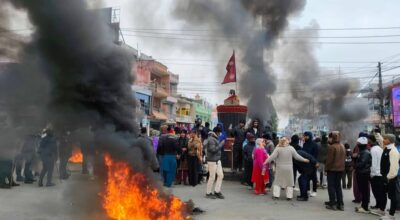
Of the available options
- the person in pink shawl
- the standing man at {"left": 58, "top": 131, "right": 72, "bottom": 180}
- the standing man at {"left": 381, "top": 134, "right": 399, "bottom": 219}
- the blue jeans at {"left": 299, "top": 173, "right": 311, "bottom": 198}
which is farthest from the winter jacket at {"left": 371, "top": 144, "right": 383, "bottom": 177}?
the standing man at {"left": 58, "top": 131, "right": 72, "bottom": 180}

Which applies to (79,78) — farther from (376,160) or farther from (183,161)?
(183,161)

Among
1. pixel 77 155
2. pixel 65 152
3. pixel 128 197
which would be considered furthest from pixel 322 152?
pixel 77 155

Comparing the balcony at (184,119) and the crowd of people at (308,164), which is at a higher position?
the balcony at (184,119)

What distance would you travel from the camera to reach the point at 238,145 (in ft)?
39.7

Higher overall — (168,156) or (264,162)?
(168,156)

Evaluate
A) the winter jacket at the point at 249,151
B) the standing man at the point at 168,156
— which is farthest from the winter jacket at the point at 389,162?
the standing man at the point at 168,156

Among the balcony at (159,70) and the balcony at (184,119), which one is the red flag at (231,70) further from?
the balcony at (184,119)

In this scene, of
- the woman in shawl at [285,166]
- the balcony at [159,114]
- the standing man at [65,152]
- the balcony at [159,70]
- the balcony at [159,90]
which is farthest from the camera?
the balcony at [159,70]

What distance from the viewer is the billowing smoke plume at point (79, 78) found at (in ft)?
18.6

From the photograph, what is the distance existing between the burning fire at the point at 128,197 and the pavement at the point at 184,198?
211mm

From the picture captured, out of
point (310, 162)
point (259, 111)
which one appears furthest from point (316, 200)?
point (259, 111)

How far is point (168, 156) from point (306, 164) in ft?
11.0

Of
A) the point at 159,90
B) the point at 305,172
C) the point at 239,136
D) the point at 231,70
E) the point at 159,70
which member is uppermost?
the point at 159,70

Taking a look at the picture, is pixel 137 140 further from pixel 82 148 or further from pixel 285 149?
pixel 285 149
